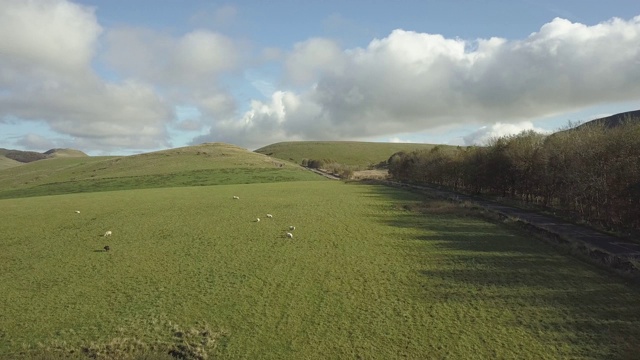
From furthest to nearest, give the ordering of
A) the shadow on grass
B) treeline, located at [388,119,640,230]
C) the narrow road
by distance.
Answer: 1. treeline, located at [388,119,640,230]
2. the narrow road
3. the shadow on grass

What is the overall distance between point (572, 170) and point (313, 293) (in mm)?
31042

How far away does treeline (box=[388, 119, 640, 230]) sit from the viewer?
105ft

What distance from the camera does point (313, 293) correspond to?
19.0 meters

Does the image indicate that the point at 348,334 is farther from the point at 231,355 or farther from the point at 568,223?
the point at 568,223

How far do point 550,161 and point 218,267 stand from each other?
37.5 m

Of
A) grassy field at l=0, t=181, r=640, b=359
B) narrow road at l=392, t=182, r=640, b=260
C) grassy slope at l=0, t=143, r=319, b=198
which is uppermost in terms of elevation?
grassy slope at l=0, t=143, r=319, b=198

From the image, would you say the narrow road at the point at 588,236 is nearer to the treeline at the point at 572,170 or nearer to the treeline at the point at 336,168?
the treeline at the point at 572,170

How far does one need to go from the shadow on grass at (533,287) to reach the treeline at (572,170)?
9.16 meters

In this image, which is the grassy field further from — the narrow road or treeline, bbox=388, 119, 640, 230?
treeline, bbox=388, 119, 640, 230

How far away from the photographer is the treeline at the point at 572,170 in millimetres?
31891

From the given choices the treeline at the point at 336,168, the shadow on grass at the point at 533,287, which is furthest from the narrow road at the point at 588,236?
the treeline at the point at 336,168

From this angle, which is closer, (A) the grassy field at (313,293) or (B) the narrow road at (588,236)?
(A) the grassy field at (313,293)

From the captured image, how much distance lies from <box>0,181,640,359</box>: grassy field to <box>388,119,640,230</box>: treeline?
9559 mm

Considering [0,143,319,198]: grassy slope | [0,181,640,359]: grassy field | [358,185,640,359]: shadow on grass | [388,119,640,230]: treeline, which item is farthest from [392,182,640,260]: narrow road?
[0,143,319,198]: grassy slope
